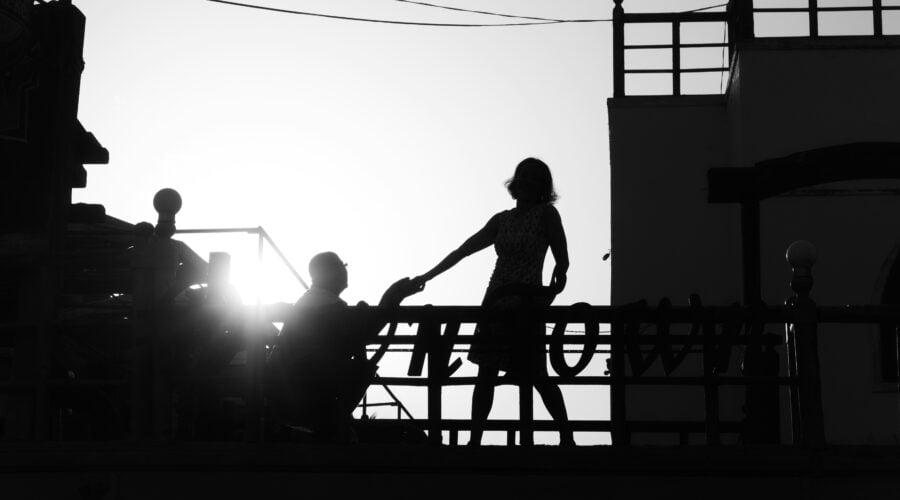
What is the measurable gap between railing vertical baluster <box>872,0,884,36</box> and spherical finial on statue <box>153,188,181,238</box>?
33.4 ft

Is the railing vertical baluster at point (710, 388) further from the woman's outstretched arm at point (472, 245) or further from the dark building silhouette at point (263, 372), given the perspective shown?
the woman's outstretched arm at point (472, 245)

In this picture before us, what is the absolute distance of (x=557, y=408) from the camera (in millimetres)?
7559

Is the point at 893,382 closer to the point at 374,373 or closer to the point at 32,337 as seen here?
the point at 374,373

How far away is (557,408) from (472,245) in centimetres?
128

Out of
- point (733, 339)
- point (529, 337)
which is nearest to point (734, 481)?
point (733, 339)

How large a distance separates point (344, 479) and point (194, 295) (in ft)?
4.78

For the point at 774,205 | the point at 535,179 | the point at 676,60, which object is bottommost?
the point at 535,179

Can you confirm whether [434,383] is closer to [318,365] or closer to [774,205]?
[318,365]

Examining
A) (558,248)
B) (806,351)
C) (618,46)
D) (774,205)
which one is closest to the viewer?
(806,351)

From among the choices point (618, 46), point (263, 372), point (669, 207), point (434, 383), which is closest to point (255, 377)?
point (263, 372)

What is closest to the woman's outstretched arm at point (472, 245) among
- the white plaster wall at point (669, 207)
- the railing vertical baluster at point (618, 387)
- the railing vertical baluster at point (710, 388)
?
the railing vertical baluster at point (618, 387)

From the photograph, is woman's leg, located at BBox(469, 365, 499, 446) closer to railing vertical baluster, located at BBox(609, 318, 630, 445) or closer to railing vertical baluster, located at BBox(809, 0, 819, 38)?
railing vertical baluster, located at BBox(609, 318, 630, 445)

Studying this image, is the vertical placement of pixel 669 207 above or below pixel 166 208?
above

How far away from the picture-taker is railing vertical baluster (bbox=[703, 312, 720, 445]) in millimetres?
7137
